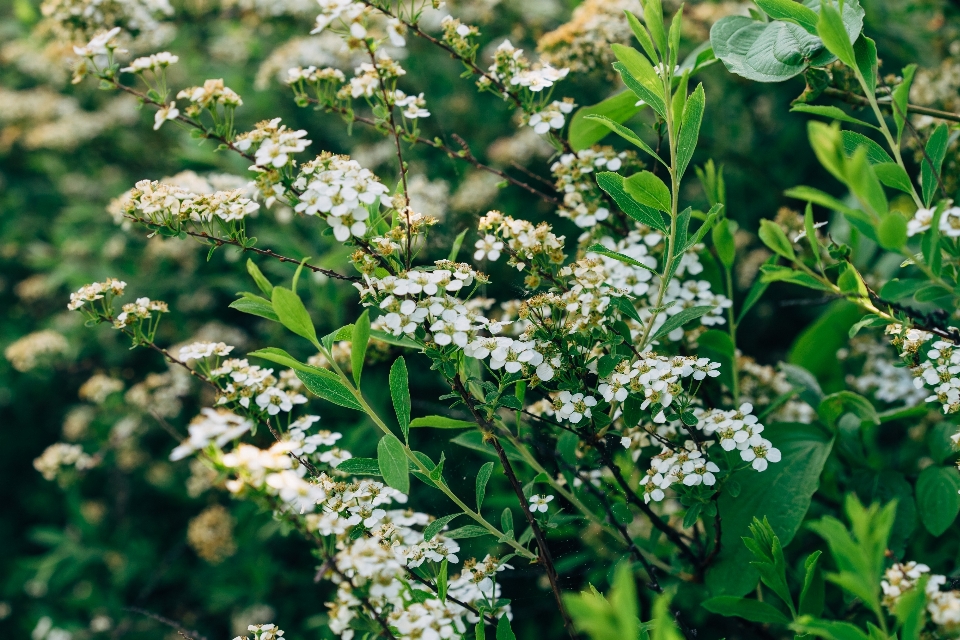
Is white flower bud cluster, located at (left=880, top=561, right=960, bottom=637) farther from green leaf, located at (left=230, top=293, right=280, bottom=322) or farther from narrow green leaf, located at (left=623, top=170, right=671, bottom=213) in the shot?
green leaf, located at (left=230, top=293, right=280, bottom=322)

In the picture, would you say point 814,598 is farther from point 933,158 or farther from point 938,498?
point 933,158

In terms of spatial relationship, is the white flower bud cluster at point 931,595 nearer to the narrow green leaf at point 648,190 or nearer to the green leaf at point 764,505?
the green leaf at point 764,505

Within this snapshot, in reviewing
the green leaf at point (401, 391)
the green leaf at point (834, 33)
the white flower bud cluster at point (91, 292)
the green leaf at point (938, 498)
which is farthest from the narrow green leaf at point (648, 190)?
the white flower bud cluster at point (91, 292)

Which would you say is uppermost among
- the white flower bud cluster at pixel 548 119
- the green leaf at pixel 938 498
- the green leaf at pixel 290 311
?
the white flower bud cluster at pixel 548 119

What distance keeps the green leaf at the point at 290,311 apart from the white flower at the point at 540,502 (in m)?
0.36

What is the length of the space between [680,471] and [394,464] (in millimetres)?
341

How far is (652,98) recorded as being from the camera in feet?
3.08

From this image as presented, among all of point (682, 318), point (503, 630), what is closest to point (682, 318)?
point (682, 318)

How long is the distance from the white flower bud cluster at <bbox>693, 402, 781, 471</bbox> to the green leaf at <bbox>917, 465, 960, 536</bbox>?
286mm

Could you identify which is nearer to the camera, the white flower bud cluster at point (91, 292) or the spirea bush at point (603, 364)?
the spirea bush at point (603, 364)

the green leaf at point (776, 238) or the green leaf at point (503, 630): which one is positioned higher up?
the green leaf at point (776, 238)

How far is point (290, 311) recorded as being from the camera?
2.79 feet

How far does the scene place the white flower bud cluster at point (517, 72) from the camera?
1.08 m

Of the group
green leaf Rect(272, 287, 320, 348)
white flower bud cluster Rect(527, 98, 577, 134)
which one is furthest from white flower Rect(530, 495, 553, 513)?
white flower bud cluster Rect(527, 98, 577, 134)
